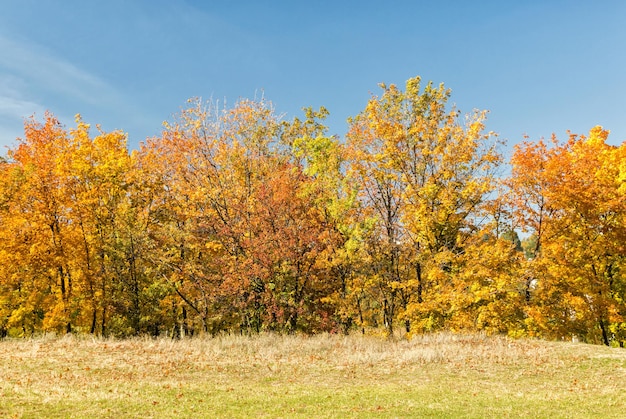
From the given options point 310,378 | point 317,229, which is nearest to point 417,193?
point 317,229

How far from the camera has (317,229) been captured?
2903cm

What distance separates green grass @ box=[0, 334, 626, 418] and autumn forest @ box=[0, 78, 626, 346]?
16.1ft

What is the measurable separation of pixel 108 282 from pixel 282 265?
11256mm

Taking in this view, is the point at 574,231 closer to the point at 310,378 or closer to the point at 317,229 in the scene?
the point at 317,229

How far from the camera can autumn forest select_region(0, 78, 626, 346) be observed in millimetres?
27625

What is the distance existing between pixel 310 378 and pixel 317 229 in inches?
499

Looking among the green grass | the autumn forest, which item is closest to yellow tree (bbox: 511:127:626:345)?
the autumn forest

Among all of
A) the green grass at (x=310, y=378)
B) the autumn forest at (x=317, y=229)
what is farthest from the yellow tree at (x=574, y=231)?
the green grass at (x=310, y=378)

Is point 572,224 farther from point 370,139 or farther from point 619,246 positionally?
point 370,139

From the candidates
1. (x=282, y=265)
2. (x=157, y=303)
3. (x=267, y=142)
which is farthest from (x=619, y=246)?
(x=157, y=303)

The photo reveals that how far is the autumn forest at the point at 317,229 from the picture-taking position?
90.6 ft

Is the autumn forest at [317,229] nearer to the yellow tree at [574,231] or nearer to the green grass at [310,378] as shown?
the yellow tree at [574,231]

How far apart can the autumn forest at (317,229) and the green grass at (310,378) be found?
490cm

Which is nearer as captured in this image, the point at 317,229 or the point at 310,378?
the point at 310,378
